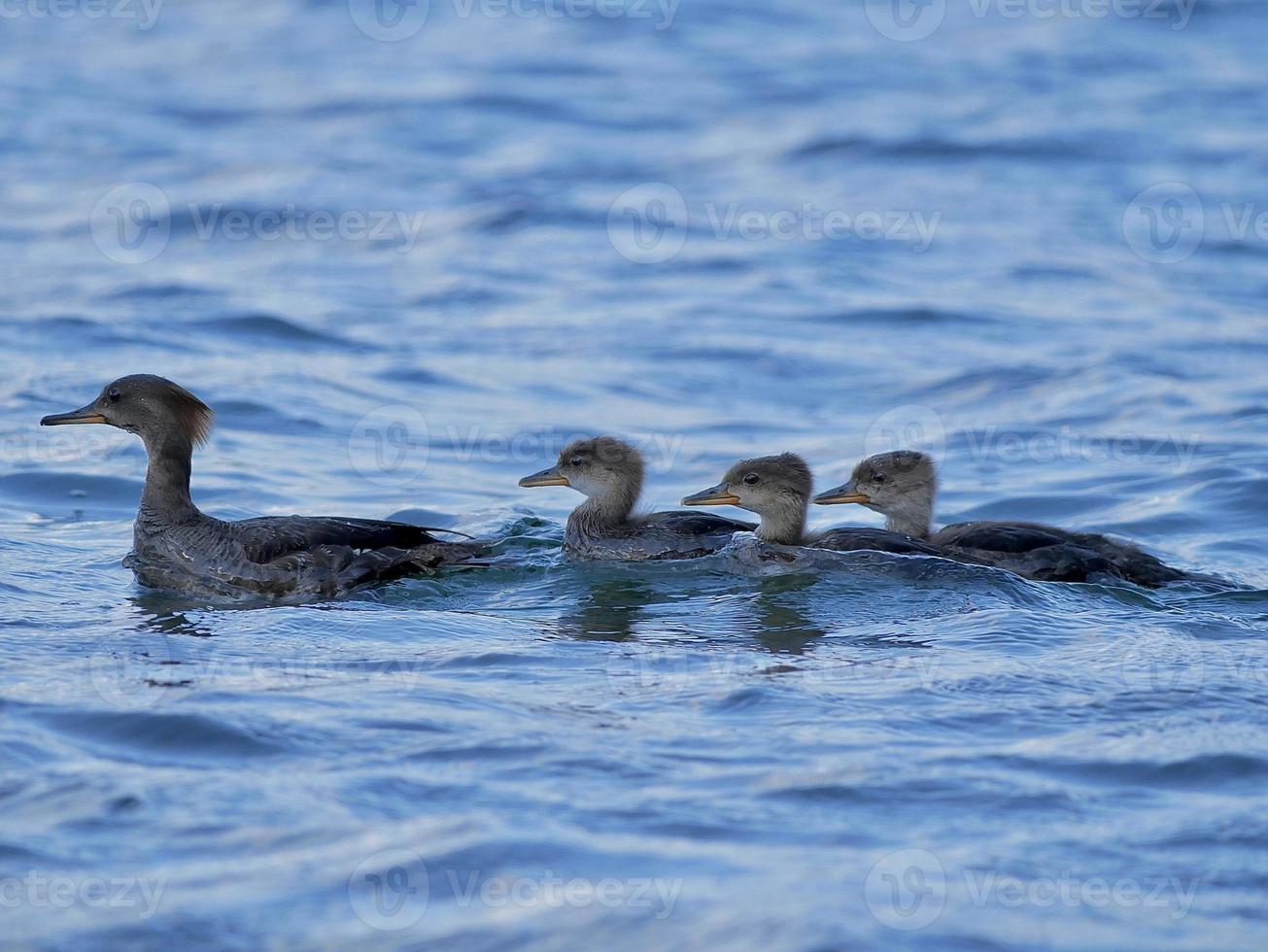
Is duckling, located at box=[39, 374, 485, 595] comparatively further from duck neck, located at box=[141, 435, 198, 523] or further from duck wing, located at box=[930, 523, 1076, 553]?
duck wing, located at box=[930, 523, 1076, 553]

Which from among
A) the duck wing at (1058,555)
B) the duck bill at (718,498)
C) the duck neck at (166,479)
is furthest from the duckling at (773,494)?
the duck neck at (166,479)

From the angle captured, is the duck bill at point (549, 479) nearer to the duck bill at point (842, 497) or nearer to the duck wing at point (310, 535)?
the duck wing at point (310, 535)

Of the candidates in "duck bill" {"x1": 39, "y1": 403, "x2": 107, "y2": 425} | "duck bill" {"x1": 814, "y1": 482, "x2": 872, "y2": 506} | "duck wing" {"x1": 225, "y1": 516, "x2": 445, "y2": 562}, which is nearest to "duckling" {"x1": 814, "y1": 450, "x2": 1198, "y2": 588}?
"duck bill" {"x1": 814, "y1": 482, "x2": 872, "y2": 506}

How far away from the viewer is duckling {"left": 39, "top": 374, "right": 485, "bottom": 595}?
864 cm

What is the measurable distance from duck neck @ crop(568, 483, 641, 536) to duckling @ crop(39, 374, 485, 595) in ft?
2.67

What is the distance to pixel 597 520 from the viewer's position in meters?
9.68

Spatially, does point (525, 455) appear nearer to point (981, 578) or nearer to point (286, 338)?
point (286, 338)

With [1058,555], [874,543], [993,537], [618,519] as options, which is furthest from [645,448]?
[1058,555]

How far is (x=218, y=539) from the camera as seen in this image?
8.85 meters

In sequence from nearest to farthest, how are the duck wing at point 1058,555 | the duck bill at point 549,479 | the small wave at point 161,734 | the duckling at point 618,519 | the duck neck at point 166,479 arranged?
1. the small wave at point 161,734
2. the duck wing at point 1058,555
3. the duck neck at point 166,479
4. the duckling at point 618,519
5. the duck bill at point 549,479

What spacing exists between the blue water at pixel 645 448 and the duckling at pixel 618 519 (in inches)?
7.4

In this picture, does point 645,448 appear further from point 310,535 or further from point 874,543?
point 310,535

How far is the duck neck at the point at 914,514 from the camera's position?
9578 mm

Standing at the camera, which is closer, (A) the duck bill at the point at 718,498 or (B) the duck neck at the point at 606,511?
(A) the duck bill at the point at 718,498
